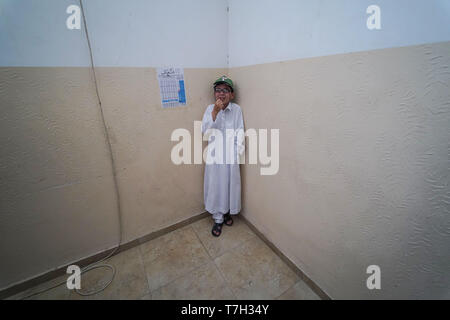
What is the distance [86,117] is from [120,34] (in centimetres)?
58

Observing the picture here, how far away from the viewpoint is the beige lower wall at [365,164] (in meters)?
0.67

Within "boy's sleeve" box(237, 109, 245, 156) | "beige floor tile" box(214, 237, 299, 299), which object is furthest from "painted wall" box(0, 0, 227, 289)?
"beige floor tile" box(214, 237, 299, 299)

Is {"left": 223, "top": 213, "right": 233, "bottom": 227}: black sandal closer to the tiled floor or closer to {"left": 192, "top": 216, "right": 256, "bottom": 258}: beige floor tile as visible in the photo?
{"left": 192, "top": 216, "right": 256, "bottom": 258}: beige floor tile

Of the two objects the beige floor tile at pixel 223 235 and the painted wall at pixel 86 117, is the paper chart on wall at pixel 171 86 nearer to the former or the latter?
the painted wall at pixel 86 117

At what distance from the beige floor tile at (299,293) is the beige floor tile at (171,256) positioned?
0.63 meters

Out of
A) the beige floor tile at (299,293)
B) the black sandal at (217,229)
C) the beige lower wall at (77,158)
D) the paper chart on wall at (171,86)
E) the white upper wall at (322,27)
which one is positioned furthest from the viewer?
the black sandal at (217,229)

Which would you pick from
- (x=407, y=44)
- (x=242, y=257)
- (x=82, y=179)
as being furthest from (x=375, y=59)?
(x=82, y=179)

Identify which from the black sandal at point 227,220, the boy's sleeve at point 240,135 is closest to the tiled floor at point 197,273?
the black sandal at point 227,220

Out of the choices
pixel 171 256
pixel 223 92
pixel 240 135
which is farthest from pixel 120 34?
pixel 171 256

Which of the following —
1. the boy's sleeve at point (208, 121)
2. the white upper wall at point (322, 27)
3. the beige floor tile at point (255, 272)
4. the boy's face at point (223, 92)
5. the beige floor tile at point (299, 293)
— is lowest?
the beige floor tile at point (299, 293)

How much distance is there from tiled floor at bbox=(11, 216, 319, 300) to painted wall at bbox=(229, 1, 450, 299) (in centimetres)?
23

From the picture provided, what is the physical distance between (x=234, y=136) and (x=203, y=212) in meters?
0.91

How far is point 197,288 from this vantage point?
4.15 ft

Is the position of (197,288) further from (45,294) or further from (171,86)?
(171,86)
